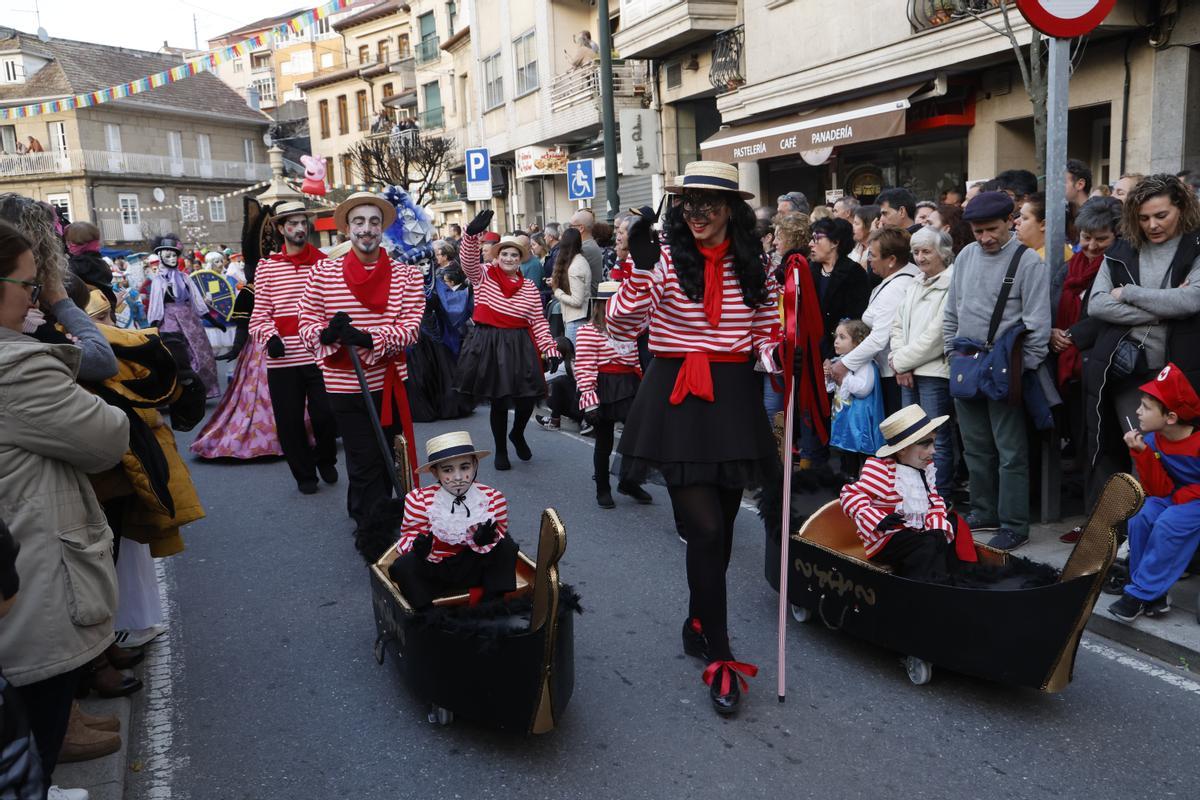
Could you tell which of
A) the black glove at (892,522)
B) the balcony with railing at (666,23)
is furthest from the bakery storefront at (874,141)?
the black glove at (892,522)

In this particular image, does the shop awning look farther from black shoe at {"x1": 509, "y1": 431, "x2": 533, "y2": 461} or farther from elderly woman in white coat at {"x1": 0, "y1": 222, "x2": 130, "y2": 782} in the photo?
elderly woman in white coat at {"x1": 0, "y1": 222, "x2": 130, "y2": 782}

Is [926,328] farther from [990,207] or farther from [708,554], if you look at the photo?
[708,554]

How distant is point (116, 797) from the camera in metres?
3.37

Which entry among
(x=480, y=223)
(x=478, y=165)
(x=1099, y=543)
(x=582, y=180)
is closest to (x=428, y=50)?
(x=478, y=165)

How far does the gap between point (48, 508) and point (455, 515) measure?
1596 millimetres

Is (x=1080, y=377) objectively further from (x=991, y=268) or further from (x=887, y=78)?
(x=887, y=78)

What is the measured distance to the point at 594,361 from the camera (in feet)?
22.7

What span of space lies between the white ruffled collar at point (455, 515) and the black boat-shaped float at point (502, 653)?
307 millimetres

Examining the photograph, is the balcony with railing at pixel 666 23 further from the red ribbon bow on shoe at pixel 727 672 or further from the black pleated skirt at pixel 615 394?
the red ribbon bow on shoe at pixel 727 672

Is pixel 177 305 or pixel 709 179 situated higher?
pixel 709 179

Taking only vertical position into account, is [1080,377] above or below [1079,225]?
below

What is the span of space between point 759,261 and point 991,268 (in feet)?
7.61

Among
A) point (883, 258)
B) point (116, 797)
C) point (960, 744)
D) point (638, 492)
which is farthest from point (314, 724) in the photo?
point (883, 258)

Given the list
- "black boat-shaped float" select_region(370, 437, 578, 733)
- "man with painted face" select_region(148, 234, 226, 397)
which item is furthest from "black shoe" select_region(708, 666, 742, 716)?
"man with painted face" select_region(148, 234, 226, 397)
